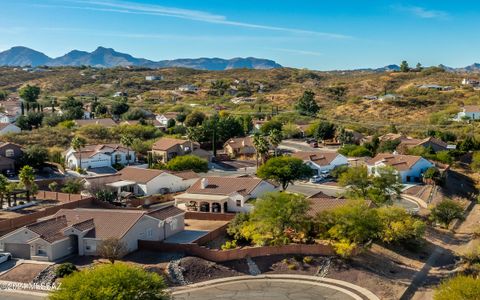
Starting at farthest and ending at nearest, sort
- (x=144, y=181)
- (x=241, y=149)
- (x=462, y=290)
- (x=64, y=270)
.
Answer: (x=241, y=149) < (x=144, y=181) < (x=64, y=270) < (x=462, y=290)

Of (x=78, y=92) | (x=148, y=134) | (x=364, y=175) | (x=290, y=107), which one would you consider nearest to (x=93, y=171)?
(x=148, y=134)

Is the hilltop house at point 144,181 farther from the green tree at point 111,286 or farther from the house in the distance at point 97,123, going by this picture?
the house in the distance at point 97,123

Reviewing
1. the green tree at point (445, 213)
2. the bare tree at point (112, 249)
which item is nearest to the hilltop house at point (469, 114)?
the green tree at point (445, 213)

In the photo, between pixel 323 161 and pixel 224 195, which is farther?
pixel 323 161

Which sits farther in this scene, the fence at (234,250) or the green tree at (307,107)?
the green tree at (307,107)

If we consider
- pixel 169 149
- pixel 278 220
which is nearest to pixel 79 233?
pixel 278 220

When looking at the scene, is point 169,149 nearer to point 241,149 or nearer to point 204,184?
point 241,149
